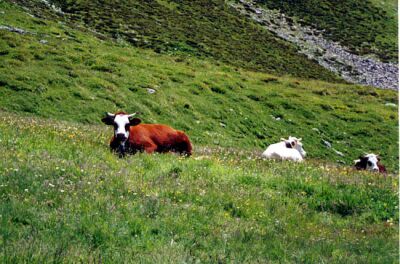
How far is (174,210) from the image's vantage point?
8.77m

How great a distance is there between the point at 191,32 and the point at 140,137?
2021 inches

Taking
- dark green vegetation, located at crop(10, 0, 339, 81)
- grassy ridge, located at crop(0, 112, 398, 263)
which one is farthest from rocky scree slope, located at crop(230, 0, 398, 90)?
grassy ridge, located at crop(0, 112, 398, 263)

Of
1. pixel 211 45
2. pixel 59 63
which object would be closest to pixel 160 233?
pixel 59 63

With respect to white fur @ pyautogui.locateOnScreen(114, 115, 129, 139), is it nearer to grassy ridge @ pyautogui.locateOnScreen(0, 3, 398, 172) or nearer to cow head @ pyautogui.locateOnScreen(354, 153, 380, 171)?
cow head @ pyautogui.locateOnScreen(354, 153, 380, 171)

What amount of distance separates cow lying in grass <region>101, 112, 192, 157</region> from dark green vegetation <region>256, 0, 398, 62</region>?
211 ft

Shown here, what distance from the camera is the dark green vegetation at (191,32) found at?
187 feet

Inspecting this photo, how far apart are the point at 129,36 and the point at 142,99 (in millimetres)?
27132

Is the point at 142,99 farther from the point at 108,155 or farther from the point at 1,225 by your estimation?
the point at 1,225

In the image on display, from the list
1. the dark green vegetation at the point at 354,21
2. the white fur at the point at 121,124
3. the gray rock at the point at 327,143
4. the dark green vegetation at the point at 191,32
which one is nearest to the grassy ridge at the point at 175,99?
the gray rock at the point at 327,143

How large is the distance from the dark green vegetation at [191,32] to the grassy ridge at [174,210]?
42648 mm

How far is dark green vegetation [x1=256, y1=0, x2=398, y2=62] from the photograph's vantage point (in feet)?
260

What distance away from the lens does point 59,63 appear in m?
32.4

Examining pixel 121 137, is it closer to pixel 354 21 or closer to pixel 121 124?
pixel 121 124

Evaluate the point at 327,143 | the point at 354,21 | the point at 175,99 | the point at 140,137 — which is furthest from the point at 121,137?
the point at 354,21
